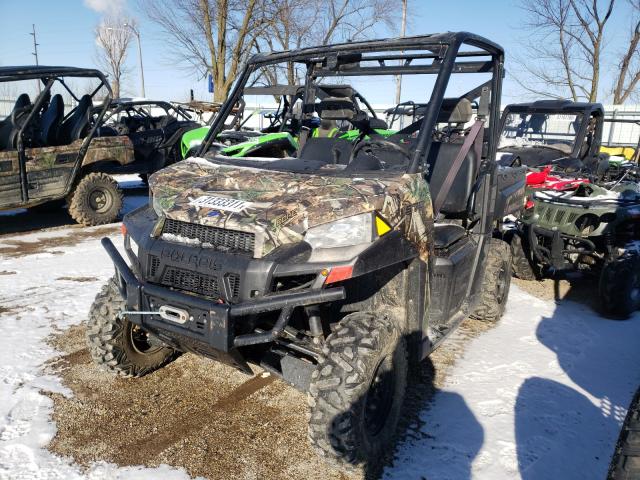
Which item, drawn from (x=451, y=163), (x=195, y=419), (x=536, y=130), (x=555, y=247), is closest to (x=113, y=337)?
(x=195, y=419)

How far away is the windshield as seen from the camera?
911 cm

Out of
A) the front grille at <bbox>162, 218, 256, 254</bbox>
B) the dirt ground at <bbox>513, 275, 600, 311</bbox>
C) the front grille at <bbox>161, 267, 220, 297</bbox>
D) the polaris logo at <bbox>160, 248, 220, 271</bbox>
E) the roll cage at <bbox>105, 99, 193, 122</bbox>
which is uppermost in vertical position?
the roll cage at <bbox>105, 99, 193, 122</bbox>

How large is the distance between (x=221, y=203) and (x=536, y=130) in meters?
8.16

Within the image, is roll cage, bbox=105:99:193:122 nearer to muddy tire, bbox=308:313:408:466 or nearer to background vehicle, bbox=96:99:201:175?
background vehicle, bbox=96:99:201:175

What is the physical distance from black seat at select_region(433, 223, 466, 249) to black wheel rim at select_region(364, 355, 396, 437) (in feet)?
2.89

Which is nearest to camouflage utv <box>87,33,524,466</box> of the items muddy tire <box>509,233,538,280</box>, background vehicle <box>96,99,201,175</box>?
muddy tire <box>509,233,538,280</box>

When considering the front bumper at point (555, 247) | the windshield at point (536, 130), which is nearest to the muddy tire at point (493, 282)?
the front bumper at point (555, 247)

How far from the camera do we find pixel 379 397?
2777 millimetres

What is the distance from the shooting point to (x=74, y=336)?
13.6 feet

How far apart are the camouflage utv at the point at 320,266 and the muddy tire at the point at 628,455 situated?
103 cm

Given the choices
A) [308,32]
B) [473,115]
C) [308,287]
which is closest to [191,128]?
[473,115]

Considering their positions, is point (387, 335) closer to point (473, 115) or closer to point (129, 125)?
point (473, 115)

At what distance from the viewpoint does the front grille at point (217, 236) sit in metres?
2.52

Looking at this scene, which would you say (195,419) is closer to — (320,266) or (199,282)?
(199,282)
